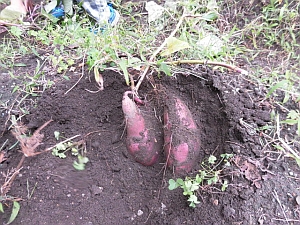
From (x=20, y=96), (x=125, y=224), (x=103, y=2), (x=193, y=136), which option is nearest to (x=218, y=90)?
(x=193, y=136)

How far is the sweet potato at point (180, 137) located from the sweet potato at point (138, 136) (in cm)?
7

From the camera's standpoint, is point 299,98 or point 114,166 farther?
point 299,98

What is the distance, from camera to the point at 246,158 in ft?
4.86

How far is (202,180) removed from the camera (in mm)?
1470

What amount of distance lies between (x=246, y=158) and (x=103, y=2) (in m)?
1.48

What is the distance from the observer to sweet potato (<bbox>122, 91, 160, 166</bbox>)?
153 centimetres

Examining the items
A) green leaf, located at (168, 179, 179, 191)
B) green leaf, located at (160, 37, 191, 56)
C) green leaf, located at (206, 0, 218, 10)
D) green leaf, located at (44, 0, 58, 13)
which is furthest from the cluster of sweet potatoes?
green leaf, located at (44, 0, 58, 13)

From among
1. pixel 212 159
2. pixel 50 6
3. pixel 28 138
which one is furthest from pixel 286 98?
pixel 50 6

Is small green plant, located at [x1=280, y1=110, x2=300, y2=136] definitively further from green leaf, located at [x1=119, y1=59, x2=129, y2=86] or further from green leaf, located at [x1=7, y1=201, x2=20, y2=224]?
green leaf, located at [x1=7, y1=201, x2=20, y2=224]

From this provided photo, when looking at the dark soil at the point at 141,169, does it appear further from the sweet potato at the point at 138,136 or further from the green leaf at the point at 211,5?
the green leaf at the point at 211,5

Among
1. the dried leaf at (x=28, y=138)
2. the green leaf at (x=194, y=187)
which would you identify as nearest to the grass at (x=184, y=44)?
the dried leaf at (x=28, y=138)

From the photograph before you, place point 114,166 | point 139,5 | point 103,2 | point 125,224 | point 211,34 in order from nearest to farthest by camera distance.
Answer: point 125,224 → point 114,166 → point 211,34 → point 103,2 → point 139,5

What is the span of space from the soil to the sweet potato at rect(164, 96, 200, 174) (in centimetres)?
4

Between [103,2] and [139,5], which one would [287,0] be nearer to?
[139,5]
